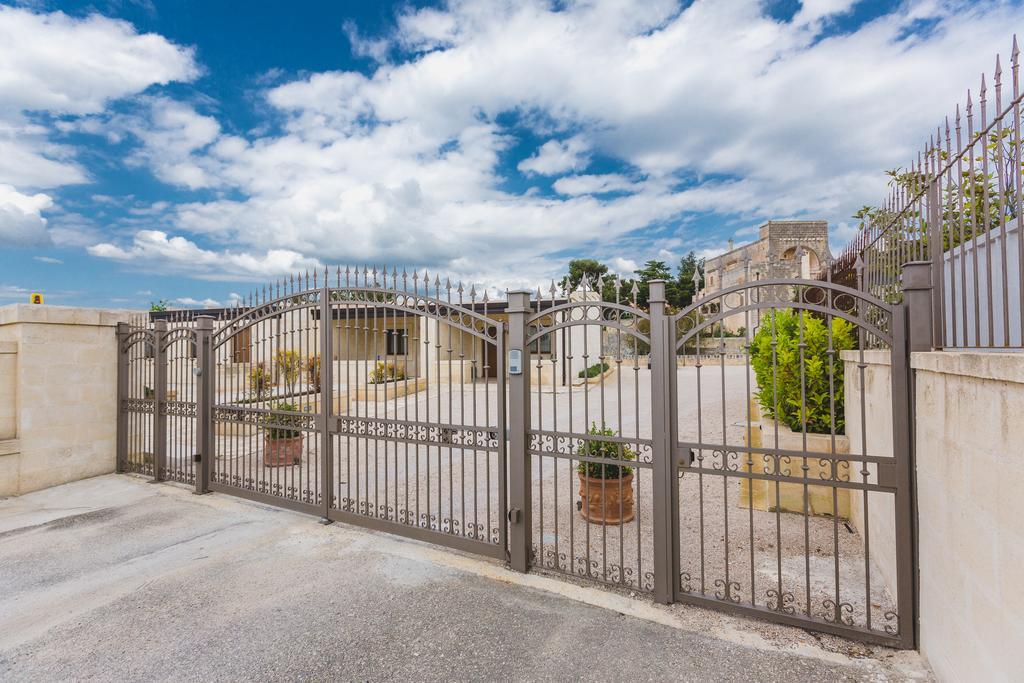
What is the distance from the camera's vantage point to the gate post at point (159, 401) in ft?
22.6

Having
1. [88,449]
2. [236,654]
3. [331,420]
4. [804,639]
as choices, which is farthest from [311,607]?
[88,449]

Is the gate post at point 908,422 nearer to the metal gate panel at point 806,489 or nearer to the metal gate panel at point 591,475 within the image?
the metal gate panel at point 806,489

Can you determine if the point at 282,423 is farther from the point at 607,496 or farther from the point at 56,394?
the point at 607,496

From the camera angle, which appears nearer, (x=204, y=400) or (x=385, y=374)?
(x=385, y=374)

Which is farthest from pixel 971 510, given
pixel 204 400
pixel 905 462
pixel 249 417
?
pixel 204 400

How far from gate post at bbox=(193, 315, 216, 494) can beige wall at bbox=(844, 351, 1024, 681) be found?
7003mm

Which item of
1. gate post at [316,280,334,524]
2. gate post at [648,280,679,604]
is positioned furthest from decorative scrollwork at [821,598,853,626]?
gate post at [316,280,334,524]

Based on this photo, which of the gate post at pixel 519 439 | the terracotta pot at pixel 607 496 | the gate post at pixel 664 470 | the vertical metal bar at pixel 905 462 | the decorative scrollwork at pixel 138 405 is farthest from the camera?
the decorative scrollwork at pixel 138 405

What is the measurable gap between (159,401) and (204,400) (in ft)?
3.91

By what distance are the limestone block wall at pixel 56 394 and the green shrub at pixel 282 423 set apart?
2.39 metres

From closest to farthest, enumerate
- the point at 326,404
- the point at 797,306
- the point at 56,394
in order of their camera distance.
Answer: the point at 797,306
the point at 326,404
the point at 56,394

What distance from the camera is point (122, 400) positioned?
740 centimetres

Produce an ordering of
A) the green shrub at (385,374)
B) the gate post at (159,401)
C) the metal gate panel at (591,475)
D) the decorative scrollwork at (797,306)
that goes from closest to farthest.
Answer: the decorative scrollwork at (797,306)
the metal gate panel at (591,475)
the green shrub at (385,374)
the gate post at (159,401)

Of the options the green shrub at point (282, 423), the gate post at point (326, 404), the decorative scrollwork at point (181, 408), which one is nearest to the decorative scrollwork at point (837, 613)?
the gate post at point (326, 404)
